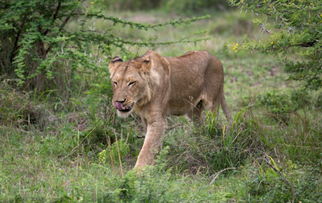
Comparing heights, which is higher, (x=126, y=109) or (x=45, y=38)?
(x=45, y=38)

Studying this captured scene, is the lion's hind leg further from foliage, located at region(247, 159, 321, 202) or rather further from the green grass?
foliage, located at region(247, 159, 321, 202)

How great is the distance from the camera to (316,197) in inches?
195

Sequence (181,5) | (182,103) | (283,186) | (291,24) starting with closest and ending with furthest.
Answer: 1. (283,186)
2. (291,24)
3. (182,103)
4. (181,5)

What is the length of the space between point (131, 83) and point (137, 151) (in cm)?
93

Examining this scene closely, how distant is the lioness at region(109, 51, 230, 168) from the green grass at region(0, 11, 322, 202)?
0.26 metres

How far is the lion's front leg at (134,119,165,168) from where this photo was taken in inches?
237

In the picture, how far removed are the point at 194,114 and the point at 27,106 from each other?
6.95 ft

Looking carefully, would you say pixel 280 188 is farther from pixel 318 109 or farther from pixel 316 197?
pixel 318 109

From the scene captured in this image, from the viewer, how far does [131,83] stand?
20.1ft

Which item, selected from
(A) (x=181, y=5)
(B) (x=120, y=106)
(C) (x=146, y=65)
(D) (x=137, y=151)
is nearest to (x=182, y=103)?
(D) (x=137, y=151)

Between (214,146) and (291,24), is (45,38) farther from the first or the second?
(291,24)

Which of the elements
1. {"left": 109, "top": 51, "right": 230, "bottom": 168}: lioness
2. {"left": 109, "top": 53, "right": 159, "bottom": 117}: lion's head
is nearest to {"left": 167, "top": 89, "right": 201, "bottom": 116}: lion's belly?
{"left": 109, "top": 51, "right": 230, "bottom": 168}: lioness

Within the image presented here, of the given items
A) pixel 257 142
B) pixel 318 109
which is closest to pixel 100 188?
pixel 257 142

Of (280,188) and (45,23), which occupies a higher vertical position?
(45,23)
